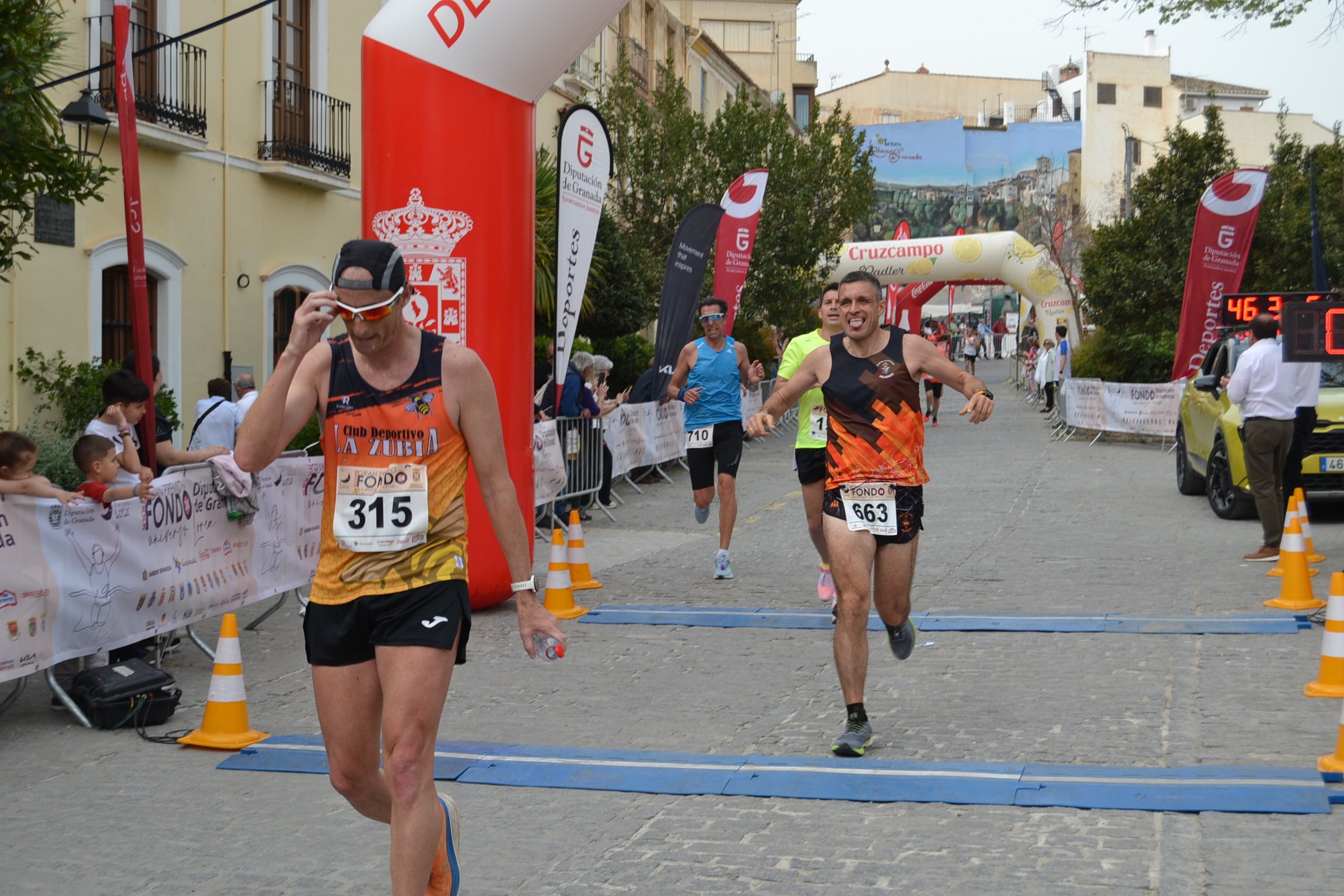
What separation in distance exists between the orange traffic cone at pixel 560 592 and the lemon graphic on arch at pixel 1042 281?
27091 mm

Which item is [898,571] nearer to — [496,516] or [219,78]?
[496,516]

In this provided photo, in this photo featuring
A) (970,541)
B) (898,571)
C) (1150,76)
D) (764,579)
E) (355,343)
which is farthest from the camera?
(1150,76)

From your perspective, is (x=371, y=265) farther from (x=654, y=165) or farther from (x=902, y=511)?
(x=654, y=165)

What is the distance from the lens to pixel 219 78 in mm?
17453

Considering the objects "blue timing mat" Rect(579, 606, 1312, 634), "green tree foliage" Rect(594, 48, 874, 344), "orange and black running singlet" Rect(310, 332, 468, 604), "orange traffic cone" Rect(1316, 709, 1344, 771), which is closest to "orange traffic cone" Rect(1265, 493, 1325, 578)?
"blue timing mat" Rect(579, 606, 1312, 634)

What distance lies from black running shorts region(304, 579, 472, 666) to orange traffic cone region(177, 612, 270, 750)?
2619 mm

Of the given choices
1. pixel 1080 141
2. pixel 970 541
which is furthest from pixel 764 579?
pixel 1080 141

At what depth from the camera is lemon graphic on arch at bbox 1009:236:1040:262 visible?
116 ft

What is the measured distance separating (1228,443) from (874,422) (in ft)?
27.9

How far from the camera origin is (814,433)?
29.3ft

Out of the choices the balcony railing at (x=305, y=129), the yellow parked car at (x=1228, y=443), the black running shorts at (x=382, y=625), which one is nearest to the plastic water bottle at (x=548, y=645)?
the black running shorts at (x=382, y=625)

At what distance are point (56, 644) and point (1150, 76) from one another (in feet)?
272

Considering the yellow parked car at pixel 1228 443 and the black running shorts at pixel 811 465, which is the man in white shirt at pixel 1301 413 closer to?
the yellow parked car at pixel 1228 443

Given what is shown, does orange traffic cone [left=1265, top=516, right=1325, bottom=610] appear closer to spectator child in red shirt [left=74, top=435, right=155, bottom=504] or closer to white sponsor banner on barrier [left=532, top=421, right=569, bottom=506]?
white sponsor banner on barrier [left=532, top=421, right=569, bottom=506]
